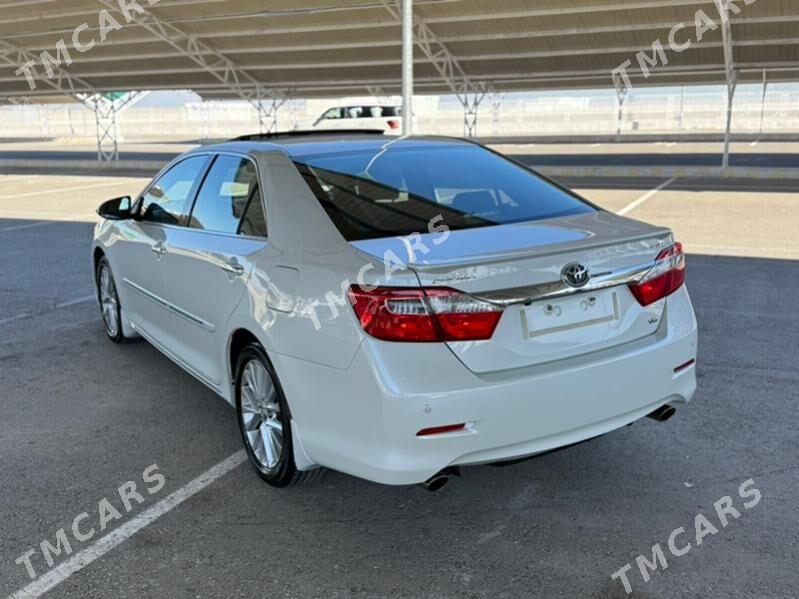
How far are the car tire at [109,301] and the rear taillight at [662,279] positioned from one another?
394 centimetres

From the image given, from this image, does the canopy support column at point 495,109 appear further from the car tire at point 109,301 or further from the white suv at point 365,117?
the car tire at point 109,301

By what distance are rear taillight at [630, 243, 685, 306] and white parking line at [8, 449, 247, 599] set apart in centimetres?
210

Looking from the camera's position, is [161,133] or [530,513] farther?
[161,133]

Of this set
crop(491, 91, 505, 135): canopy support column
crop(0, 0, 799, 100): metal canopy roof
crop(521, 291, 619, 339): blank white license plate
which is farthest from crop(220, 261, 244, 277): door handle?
crop(491, 91, 505, 135): canopy support column

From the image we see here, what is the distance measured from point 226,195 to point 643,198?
40.8ft

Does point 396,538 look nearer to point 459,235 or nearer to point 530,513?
point 530,513

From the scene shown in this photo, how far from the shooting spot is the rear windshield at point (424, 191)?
3182mm

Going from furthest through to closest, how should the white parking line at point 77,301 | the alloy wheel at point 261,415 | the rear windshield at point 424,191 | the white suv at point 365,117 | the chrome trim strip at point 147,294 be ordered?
1. the white suv at point 365,117
2. the white parking line at point 77,301
3. the chrome trim strip at point 147,294
4. the alloy wheel at point 261,415
5. the rear windshield at point 424,191

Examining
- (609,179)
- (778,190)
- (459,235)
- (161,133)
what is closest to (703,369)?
(459,235)

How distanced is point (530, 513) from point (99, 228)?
420 centimetres

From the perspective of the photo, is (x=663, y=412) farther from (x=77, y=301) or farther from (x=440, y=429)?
(x=77, y=301)

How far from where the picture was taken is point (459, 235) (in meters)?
3.01

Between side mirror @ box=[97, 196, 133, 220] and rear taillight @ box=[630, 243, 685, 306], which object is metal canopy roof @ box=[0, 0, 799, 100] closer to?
side mirror @ box=[97, 196, 133, 220]

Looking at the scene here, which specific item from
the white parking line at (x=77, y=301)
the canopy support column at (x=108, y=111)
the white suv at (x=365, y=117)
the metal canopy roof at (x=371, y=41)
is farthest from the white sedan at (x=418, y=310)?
the white suv at (x=365, y=117)
